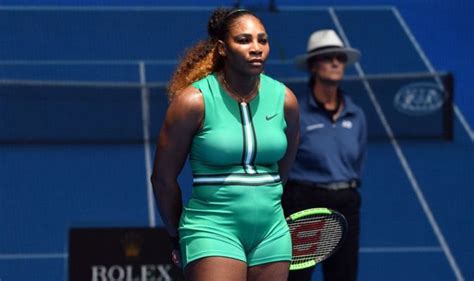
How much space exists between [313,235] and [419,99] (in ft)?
19.5

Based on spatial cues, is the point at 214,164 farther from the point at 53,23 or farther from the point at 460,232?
the point at 53,23

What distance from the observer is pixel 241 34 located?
4.65m

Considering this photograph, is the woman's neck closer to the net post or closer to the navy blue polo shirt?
the navy blue polo shirt

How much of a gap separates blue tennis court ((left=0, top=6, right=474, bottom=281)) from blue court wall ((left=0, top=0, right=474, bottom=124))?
0.51 ft

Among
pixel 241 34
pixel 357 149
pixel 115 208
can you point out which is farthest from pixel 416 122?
pixel 241 34

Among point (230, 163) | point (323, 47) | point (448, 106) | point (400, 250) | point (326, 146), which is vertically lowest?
point (400, 250)

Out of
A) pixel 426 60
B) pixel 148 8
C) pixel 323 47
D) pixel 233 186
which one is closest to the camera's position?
pixel 233 186

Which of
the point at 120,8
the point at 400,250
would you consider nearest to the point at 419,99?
the point at 400,250

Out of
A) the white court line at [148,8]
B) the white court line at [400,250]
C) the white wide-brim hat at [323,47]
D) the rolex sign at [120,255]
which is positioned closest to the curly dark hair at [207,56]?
the white wide-brim hat at [323,47]

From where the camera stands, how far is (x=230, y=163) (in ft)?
15.1

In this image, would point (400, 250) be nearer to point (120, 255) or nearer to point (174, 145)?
point (120, 255)

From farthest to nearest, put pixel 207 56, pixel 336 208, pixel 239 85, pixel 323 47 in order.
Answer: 1. pixel 323 47
2. pixel 336 208
3. pixel 207 56
4. pixel 239 85

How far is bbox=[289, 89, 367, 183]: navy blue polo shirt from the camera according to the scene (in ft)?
21.2

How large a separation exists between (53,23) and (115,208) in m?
3.55
